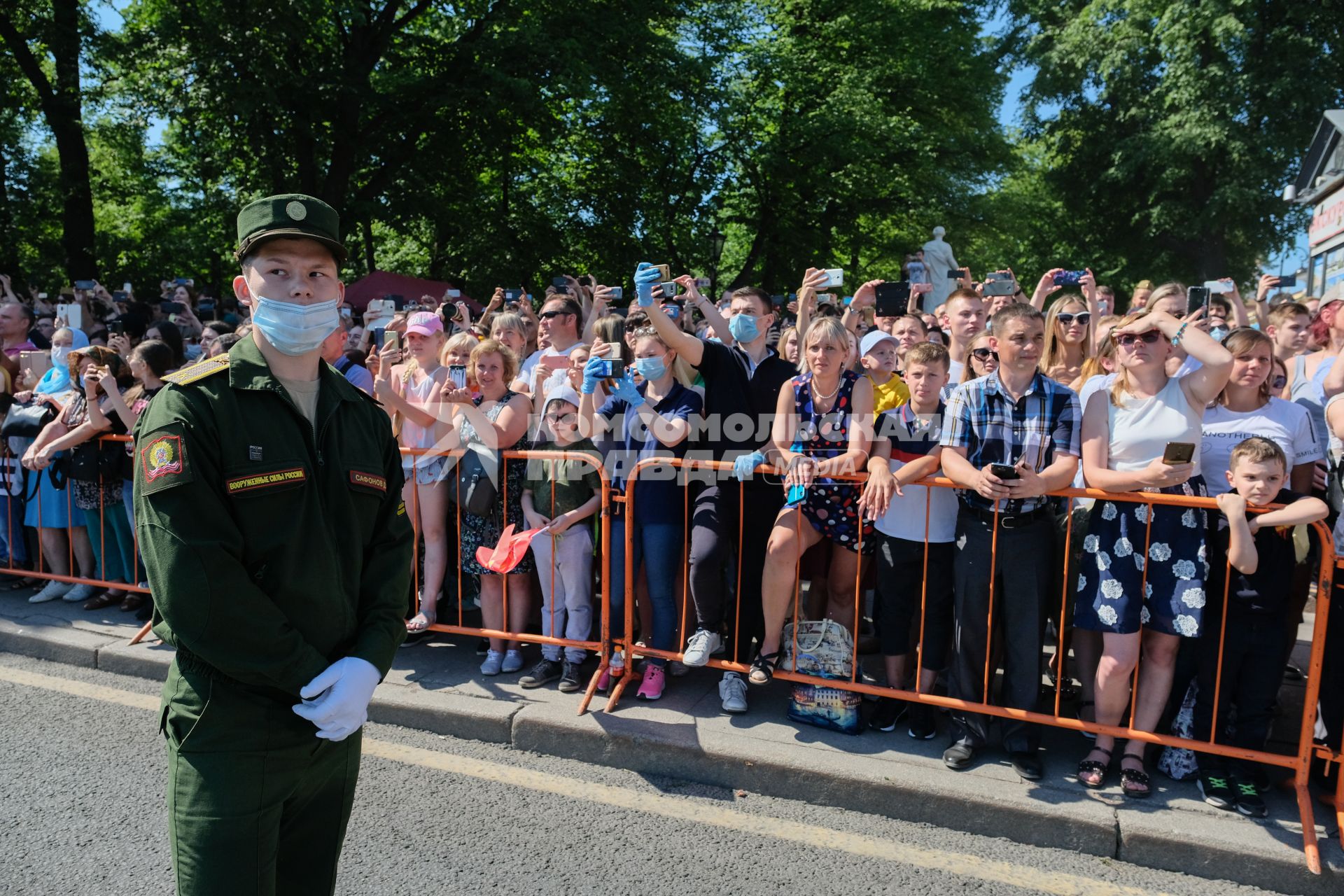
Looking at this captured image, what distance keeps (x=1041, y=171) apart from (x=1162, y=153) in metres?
5.66

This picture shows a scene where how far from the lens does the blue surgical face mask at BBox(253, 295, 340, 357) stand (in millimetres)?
2189

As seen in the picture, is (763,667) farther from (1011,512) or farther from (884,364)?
(884,364)

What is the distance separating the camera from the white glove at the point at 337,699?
205 centimetres

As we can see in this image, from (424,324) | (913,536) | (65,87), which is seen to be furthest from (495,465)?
(65,87)

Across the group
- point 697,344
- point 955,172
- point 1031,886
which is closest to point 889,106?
point 955,172

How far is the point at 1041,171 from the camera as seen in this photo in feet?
95.7

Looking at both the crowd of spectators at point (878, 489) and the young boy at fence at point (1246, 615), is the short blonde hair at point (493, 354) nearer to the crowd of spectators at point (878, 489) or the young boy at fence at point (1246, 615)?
the crowd of spectators at point (878, 489)

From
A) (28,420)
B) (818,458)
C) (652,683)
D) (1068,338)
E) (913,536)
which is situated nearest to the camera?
(913,536)

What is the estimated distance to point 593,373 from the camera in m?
4.66

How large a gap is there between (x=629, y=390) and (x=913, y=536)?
1655mm

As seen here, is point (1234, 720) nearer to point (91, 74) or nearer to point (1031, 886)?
point (1031, 886)

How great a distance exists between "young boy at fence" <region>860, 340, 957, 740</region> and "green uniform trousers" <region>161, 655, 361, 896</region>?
9.51 ft

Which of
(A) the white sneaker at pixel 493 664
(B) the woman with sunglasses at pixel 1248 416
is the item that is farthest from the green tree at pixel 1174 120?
(A) the white sneaker at pixel 493 664

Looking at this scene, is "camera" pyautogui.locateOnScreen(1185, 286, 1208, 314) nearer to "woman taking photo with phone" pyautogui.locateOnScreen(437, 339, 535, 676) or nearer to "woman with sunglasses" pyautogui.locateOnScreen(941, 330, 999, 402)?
"woman with sunglasses" pyautogui.locateOnScreen(941, 330, 999, 402)
